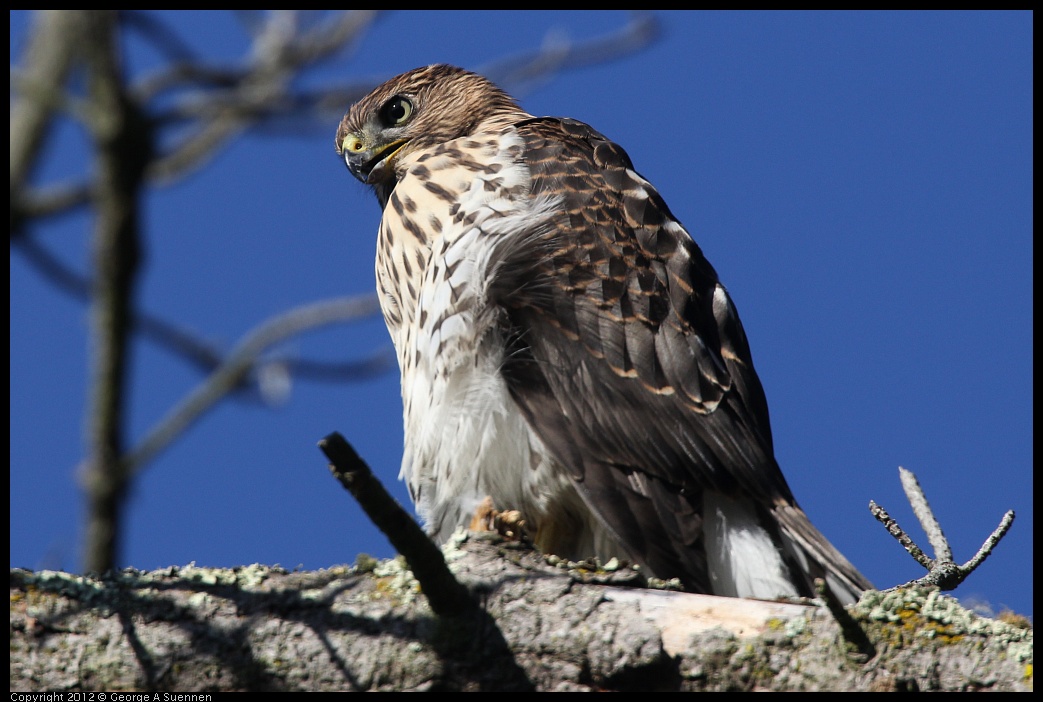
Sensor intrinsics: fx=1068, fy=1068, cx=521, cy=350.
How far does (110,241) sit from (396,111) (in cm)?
300

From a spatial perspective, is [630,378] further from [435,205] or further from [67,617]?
[67,617]

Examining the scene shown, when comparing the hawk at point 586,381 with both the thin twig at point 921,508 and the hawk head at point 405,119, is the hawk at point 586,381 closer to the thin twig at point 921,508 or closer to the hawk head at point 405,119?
the thin twig at point 921,508

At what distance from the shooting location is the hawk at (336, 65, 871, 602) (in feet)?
10.8

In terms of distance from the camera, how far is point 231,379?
9.66ft

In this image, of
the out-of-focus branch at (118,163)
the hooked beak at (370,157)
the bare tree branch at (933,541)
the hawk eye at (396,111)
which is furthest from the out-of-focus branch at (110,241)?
the hawk eye at (396,111)

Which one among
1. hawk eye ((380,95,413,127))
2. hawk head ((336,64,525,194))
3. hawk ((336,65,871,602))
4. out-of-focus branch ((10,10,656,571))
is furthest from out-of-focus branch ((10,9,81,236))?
hawk eye ((380,95,413,127))

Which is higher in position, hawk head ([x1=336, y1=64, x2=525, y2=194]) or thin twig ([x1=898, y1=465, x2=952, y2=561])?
hawk head ([x1=336, y1=64, x2=525, y2=194])

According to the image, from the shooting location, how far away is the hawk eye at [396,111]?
16.6ft

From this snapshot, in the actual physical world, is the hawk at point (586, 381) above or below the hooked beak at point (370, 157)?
below

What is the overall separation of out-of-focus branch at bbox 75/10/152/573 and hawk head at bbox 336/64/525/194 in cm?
254

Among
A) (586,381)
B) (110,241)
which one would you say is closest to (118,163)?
(110,241)

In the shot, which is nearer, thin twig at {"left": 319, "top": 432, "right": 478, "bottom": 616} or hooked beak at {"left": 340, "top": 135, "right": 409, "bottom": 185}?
thin twig at {"left": 319, "top": 432, "right": 478, "bottom": 616}

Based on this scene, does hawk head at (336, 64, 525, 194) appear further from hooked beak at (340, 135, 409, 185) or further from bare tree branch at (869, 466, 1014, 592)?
bare tree branch at (869, 466, 1014, 592)

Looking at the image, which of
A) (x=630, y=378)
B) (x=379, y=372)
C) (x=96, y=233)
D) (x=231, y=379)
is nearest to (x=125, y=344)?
(x=96, y=233)
